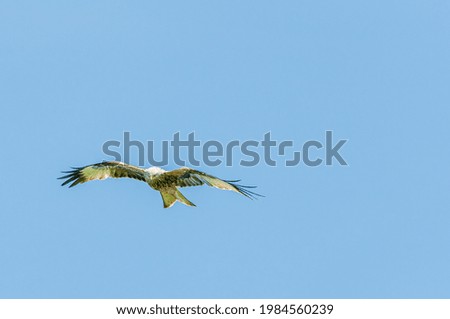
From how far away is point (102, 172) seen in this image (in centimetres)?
1888

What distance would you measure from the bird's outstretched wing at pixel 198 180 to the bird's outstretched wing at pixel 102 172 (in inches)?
32.3

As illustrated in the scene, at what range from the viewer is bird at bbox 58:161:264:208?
1726 centimetres

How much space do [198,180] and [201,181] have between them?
6 cm

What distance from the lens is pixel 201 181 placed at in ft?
58.0

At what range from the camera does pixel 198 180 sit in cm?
1770

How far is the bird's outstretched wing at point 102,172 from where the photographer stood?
18594mm

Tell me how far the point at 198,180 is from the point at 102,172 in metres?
2.01

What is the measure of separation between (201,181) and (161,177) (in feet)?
2.31

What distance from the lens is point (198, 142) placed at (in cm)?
1888

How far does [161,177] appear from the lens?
17953mm

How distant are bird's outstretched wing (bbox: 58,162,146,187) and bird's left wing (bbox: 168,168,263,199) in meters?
0.93

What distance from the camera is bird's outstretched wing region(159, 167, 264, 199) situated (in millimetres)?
16984

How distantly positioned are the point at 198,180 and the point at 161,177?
0.65 m
